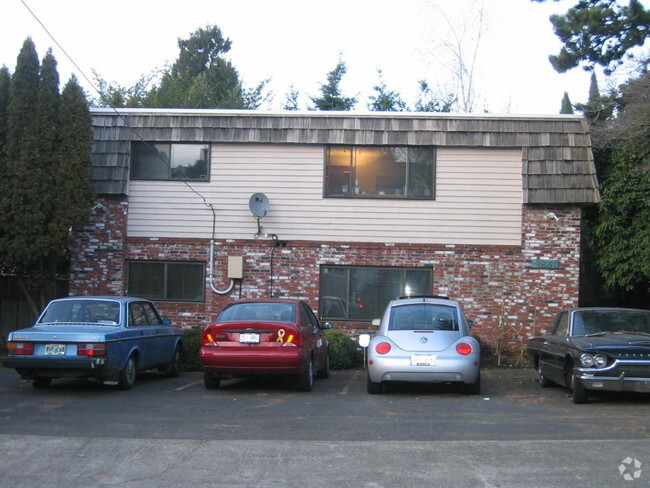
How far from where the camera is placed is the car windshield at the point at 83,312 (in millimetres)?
11680

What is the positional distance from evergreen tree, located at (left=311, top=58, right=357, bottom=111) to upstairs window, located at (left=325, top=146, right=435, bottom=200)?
714 inches

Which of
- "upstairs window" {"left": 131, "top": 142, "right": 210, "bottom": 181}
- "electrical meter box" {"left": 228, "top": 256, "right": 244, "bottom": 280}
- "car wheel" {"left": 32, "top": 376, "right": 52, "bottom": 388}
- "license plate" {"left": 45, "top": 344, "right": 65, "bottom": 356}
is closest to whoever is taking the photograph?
"license plate" {"left": 45, "top": 344, "right": 65, "bottom": 356}

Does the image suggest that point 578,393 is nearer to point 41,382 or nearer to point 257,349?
point 257,349

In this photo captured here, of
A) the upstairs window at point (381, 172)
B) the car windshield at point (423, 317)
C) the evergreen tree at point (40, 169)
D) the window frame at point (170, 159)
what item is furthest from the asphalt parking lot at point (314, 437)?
the window frame at point (170, 159)

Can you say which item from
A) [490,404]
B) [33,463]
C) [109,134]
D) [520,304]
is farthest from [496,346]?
[33,463]

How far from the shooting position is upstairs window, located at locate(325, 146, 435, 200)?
1648cm

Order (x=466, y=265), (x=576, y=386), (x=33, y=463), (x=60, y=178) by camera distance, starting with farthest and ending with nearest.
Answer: (x=466, y=265), (x=60, y=178), (x=576, y=386), (x=33, y=463)

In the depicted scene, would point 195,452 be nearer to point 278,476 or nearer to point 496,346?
point 278,476

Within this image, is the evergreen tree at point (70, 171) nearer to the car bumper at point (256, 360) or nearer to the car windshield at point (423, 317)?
the car bumper at point (256, 360)

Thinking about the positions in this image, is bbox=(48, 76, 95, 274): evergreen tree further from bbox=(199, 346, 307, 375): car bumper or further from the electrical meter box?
bbox=(199, 346, 307, 375): car bumper

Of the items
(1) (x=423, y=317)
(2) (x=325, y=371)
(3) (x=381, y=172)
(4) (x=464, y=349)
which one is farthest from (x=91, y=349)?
(3) (x=381, y=172)

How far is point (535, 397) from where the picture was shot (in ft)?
36.7

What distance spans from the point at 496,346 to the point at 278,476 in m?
10.4

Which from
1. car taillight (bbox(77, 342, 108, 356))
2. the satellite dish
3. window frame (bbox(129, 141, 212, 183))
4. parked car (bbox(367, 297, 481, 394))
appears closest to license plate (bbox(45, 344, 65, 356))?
car taillight (bbox(77, 342, 108, 356))
